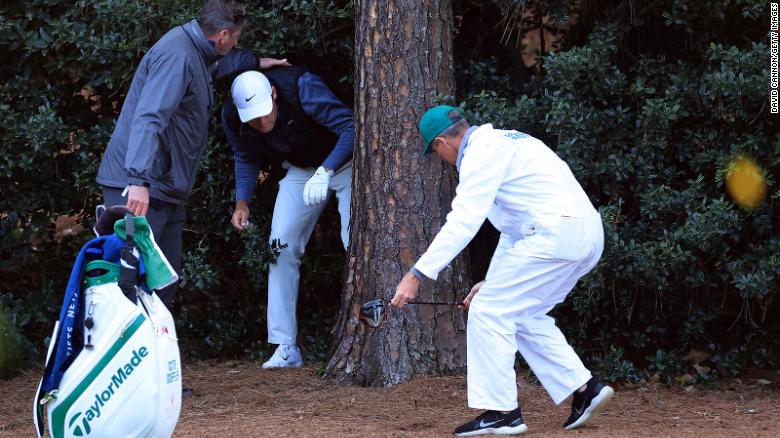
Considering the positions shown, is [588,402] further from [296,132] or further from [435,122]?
[296,132]

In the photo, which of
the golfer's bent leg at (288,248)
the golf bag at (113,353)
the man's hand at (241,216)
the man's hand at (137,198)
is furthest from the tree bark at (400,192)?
the golf bag at (113,353)

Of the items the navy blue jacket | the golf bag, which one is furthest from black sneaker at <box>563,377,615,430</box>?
the navy blue jacket

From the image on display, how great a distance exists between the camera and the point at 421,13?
611 cm

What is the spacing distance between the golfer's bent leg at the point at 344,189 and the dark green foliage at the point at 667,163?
0.89 metres

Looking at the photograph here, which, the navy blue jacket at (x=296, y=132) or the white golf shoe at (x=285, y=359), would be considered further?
the white golf shoe at (x=285, y=359)

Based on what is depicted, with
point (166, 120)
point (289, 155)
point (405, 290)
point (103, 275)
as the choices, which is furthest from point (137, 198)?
point (289, 155)

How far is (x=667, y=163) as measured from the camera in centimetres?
646

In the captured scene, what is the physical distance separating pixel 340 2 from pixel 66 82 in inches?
79.6

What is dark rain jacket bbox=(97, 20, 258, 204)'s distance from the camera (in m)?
A: 5.20

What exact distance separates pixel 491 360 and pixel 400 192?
1.54 m

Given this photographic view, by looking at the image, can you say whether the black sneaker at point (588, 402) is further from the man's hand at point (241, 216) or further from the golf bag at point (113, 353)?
the man's hand at point (241, 216)

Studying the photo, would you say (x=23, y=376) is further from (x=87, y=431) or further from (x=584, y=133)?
(x=584, y=133)

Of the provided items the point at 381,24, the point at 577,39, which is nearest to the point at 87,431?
the point at 381,24

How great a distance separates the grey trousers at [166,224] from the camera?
552 cm
